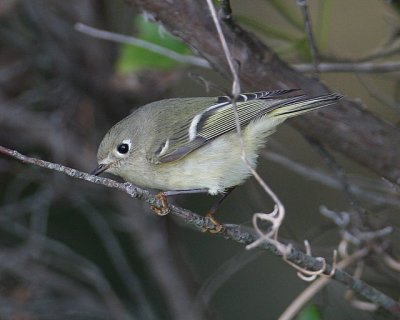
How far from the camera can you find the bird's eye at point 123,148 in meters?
2.26

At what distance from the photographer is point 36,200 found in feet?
10.5

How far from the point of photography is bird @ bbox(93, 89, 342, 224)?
2130 mm

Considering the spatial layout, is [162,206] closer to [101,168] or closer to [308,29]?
[101,168]

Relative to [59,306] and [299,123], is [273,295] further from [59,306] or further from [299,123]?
[299,123]

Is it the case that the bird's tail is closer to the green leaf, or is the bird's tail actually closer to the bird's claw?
the bird's claw

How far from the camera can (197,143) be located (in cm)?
221

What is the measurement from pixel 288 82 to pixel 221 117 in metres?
0.21

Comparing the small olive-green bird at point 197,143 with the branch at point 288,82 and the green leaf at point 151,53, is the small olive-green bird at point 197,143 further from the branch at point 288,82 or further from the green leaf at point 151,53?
the green leaf at point 151,53

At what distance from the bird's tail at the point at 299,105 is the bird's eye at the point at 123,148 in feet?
1.38

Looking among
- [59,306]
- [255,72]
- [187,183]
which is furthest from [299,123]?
[59,306]

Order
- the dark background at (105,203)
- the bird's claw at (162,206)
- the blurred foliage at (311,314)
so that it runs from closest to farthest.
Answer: the bird's claw at (162,206) < the blurred foliage at (311,314) < the dark background at (105,203)

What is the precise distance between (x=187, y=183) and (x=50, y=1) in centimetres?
154

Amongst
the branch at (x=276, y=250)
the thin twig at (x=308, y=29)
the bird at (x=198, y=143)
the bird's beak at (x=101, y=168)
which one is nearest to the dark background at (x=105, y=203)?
the thin twig at (x=308, y=29)

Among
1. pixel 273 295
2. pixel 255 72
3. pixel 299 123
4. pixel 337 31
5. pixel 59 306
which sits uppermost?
pixel 255 72
